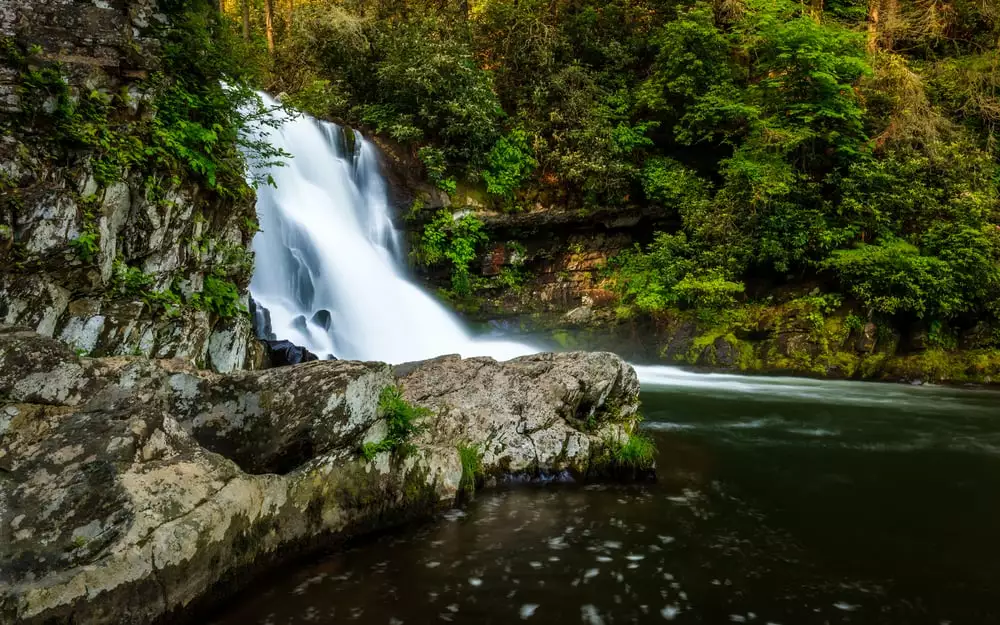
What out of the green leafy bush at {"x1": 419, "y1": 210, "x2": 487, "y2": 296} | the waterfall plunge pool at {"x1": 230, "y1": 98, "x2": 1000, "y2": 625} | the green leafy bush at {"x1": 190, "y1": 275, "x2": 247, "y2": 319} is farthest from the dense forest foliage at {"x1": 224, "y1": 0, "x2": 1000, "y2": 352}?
the green leafy bush at {"x1": 190, "y1": 275, "x2": 247, "y2": 319}

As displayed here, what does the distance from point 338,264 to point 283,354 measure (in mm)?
5230

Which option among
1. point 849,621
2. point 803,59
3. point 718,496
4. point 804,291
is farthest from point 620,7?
point 849,621

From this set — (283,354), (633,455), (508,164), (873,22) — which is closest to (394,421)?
(633,455)

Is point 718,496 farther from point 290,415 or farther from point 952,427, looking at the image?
point 952,427

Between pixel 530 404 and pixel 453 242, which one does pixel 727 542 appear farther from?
pixel 453 242

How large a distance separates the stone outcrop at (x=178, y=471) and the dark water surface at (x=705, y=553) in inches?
12.7

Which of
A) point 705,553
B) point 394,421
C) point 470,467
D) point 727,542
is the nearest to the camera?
point 705,553

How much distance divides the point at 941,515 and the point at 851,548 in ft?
5.07

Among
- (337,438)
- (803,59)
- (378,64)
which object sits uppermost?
(378,64)

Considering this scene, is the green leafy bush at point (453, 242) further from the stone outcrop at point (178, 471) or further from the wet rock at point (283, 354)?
the stone outcrop at point (178, 471)

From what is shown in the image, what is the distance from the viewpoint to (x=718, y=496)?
5.57m

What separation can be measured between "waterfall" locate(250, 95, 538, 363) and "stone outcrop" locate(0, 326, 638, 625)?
639 centimetres

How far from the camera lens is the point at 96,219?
19.0 feet

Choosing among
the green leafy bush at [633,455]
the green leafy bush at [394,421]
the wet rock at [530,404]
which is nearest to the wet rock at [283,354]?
the wet rock at [530,404]
